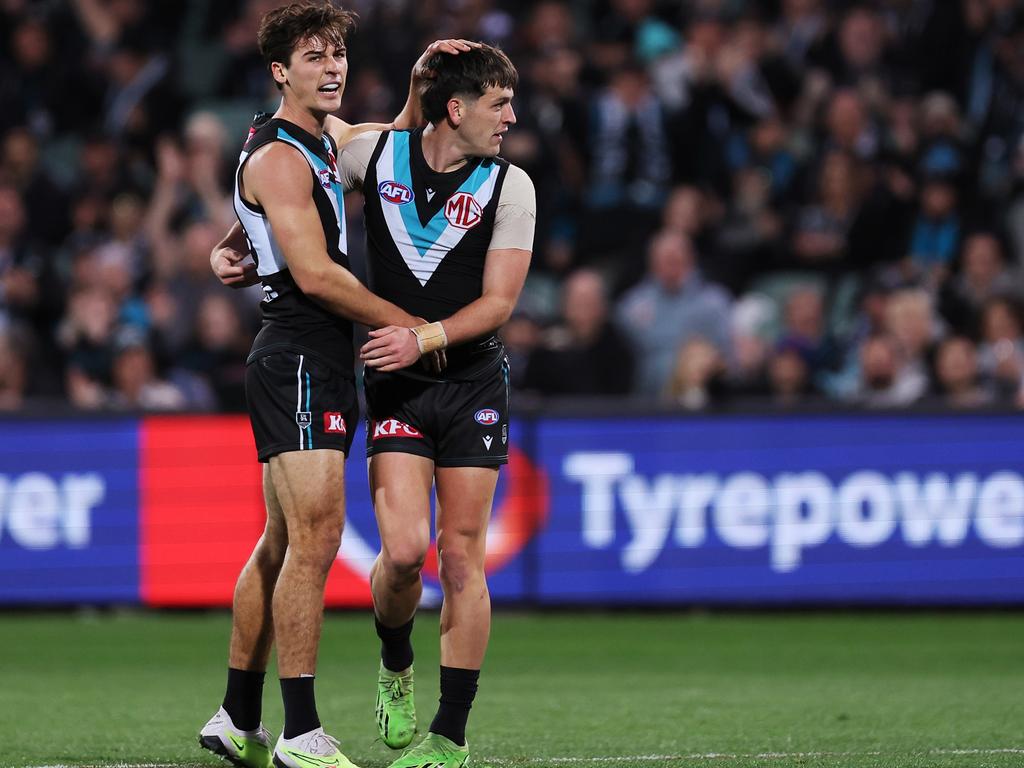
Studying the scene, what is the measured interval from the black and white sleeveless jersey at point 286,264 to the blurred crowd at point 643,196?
570cm

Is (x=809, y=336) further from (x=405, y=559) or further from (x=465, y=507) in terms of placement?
(x=405, y=559)

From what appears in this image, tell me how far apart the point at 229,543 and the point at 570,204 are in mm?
4645

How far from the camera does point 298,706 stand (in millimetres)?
5477

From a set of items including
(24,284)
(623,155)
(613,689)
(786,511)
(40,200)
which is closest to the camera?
(613,689)

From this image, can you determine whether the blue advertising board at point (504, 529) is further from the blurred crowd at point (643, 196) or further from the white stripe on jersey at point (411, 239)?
the white stripe on jersey at point (411, 239)

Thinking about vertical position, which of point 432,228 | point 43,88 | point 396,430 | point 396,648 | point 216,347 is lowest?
point 396,648

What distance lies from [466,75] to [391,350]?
1.00m

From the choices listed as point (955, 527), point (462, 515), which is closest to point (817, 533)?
point (955, 527)

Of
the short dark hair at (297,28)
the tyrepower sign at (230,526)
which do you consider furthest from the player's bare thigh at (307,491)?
the tyrepower sign at (230,526)

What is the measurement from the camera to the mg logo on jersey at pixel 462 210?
582 centimetres

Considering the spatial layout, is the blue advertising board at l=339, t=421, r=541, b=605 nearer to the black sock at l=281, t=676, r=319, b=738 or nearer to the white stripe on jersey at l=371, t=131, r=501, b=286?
the white stripe on jersey at l=371, t=131, r=501, b=286

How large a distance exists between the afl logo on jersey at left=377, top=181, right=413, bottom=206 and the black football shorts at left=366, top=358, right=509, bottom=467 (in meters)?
0.60

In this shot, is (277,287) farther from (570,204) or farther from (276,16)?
(570,204)

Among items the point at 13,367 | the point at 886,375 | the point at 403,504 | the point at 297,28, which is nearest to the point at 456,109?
the point at 297,28
